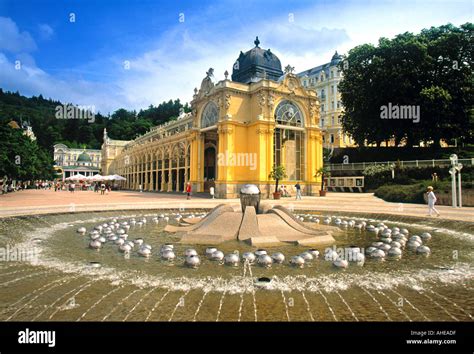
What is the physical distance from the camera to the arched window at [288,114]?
40625 mm

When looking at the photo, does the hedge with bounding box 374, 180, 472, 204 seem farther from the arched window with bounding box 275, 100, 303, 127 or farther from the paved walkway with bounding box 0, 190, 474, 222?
the arched window with bounding box 275, 100, 303, 127

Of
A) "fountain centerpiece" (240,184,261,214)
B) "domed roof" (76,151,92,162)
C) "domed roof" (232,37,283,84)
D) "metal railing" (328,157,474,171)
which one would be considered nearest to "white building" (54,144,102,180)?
"domed roof" (76,151,92,162)

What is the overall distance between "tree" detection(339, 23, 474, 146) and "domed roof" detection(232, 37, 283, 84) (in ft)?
41.8

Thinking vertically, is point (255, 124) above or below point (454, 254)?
above

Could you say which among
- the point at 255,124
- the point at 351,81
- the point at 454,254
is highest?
the point at 351,81

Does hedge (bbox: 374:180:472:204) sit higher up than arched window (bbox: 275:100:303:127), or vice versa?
arched window (bbox: 275:100:303:127)

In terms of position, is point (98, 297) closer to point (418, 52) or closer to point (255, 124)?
point (255, 124)

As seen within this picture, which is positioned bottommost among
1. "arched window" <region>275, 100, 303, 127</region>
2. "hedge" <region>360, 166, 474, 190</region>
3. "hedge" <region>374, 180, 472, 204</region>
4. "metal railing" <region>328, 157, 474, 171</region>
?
"hedge" <region>374, 180, 472, 204</region>

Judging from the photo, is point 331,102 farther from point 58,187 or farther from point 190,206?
point 190,206

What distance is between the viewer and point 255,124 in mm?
38469

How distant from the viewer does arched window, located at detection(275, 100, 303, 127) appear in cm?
4062

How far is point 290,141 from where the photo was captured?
42.2 metres

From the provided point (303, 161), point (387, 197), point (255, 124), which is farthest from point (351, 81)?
point (387, 197)
